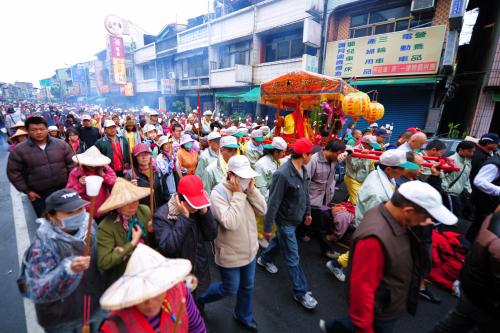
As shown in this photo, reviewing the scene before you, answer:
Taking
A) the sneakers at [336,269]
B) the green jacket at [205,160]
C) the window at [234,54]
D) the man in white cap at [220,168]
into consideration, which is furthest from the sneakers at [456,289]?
the window at [234,54]

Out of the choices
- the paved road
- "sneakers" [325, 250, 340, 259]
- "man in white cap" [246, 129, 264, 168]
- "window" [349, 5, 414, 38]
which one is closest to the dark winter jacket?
the paved road

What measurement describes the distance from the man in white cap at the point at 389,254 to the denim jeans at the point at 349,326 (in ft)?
0.26

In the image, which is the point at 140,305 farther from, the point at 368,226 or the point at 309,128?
the point at 309,128

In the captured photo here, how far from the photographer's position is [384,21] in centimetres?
1078

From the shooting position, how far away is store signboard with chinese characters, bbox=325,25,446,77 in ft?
31.4

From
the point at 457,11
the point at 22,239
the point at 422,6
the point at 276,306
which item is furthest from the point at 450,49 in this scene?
the point at 22,239

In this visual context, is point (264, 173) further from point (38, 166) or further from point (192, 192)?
point (38, 166)

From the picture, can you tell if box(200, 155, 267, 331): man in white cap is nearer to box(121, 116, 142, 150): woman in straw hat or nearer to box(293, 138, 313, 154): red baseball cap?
box(293, 138, 313, 154): red baseball cap

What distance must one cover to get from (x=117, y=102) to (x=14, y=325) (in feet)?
128

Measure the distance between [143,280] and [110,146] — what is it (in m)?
4.69

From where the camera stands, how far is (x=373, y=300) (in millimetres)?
1719

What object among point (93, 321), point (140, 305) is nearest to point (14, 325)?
point (93, 321)

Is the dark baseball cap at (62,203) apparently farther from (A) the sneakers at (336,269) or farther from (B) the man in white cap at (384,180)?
(A) the sneakers at (336,269)

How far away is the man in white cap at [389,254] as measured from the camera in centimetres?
164
